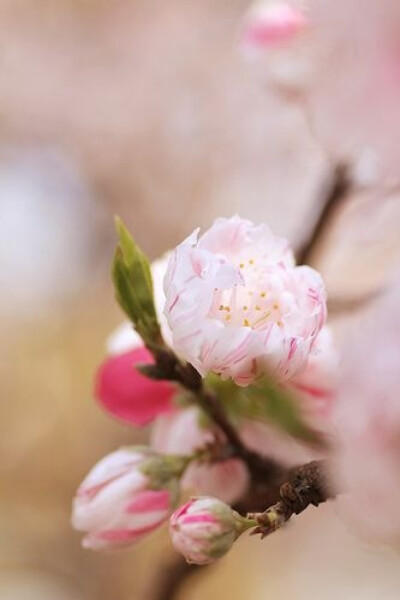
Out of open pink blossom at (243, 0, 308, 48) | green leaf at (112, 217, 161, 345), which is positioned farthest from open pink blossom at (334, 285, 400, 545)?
open pink blossom at (243, 0, 308, 48)

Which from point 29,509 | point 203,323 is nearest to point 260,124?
point 29,509

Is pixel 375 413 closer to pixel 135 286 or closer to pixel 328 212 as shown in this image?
pixel 135 286

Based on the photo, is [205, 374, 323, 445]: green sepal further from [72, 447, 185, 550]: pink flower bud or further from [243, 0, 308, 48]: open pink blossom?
[243, 0, 308, 48]: open pink blossom

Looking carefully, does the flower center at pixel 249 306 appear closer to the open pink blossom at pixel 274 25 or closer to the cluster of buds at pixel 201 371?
the cluster of buds at pixel 201 371

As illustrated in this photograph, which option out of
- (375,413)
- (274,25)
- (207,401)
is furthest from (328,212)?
(375,413)

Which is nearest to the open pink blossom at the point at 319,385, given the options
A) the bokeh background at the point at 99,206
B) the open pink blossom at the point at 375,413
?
the open pink blossom at the point at 375,413

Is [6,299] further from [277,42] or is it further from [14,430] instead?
[277,42]
